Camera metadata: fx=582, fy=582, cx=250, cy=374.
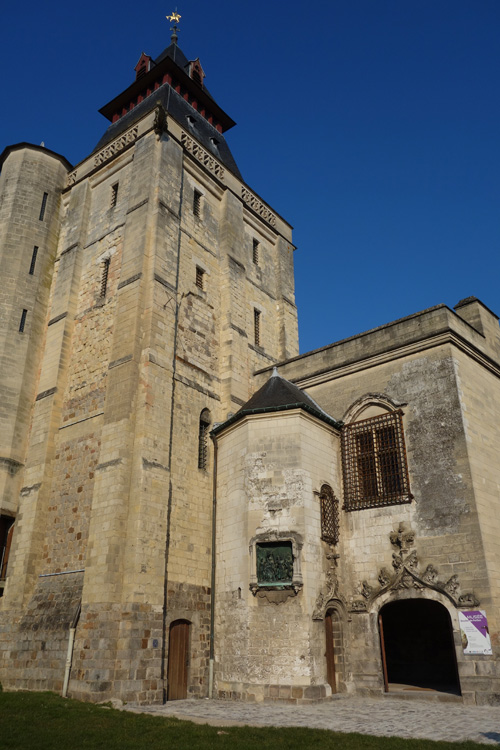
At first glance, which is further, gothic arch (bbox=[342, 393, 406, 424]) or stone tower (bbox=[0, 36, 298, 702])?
gothic arch (bbox=[342, 393, 406, 424])

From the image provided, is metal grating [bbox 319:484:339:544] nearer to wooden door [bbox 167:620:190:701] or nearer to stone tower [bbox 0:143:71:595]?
wooden door [bbox 167:620:190:701]

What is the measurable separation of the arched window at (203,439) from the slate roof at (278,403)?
393mm

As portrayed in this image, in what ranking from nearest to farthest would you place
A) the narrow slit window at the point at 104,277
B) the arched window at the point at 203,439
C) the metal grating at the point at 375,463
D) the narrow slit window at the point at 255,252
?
the metal grating at the point at 375,463, the arched window at the point at 203,439, the narrow slit window at the point at 104,277, the narrow slit window at the point at 255,252

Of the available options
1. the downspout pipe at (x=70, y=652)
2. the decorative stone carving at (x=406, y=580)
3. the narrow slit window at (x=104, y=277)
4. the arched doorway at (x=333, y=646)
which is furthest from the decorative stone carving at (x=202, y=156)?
the arched doorway at (x=333, y=646)

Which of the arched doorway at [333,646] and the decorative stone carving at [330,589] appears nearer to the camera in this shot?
the decorative stone carving at [330,589]

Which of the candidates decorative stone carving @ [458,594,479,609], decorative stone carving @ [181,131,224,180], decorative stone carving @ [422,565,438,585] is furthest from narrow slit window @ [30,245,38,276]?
decorative stone carving @ [458,594,479,609]

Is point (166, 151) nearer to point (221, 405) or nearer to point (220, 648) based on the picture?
point (221, 405)

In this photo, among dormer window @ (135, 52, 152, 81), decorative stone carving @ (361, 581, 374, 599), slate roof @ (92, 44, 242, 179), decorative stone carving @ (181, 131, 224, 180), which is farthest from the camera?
dormer window @ (135, 52, 152, 81)

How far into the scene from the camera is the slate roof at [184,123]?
24747mm

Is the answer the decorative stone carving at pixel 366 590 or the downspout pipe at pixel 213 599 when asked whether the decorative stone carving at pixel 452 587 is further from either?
the downspout pipe at pixel 213 599

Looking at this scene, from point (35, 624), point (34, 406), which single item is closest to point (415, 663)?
point (35, 624)

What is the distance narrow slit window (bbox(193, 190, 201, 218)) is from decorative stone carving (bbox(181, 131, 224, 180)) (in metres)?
1.41

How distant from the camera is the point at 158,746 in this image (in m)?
8.71

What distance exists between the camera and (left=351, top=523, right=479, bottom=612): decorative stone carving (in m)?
14.2
